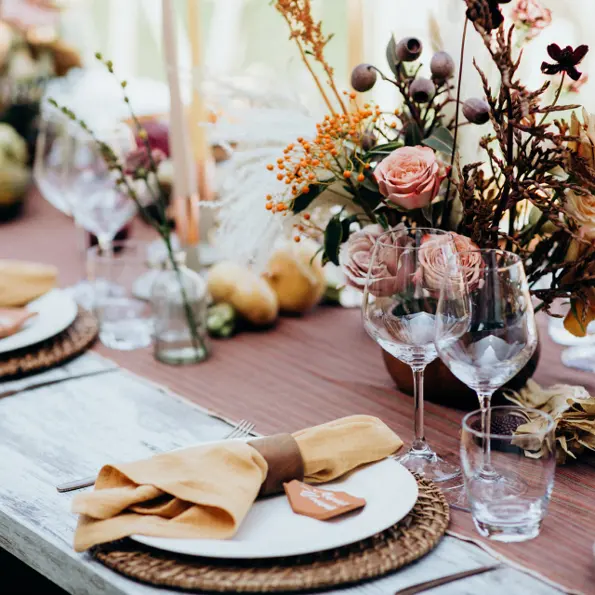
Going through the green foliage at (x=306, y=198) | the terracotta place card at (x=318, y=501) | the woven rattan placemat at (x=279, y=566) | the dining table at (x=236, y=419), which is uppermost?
A: the green foliage at (x=306, y=198)

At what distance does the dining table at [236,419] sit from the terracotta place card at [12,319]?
87mm

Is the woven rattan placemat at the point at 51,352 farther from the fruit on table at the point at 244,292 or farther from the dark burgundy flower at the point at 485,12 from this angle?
the dark burgundy flower at the point at 485,12

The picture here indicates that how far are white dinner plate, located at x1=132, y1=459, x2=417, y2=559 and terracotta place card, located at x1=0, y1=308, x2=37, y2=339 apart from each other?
59cm

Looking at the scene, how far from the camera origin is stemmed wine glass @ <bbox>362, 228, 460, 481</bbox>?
34.8 inches

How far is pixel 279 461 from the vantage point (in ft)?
2.77

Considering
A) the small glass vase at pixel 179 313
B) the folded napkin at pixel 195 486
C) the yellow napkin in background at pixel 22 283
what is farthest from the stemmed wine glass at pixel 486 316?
the yellow napkin in background at pixel 22 283

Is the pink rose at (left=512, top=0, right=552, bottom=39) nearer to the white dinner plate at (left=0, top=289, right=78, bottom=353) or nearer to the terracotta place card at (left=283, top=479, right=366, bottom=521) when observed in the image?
the terracotta place card at (left=283, top=479, right=366, bottom=521)

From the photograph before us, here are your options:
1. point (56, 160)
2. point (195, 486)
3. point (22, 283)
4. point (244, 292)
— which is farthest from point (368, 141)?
point (56, 160)

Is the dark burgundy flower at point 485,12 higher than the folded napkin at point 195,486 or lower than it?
higher

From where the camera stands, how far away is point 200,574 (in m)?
0.73

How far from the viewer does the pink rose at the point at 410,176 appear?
3.18ft

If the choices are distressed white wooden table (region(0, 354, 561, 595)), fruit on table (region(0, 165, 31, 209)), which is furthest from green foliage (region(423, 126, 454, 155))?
fruit on table (region(0, 165, 31, 209))

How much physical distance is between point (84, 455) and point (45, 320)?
0.39 m

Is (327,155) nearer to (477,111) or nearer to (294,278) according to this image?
(477,111)
